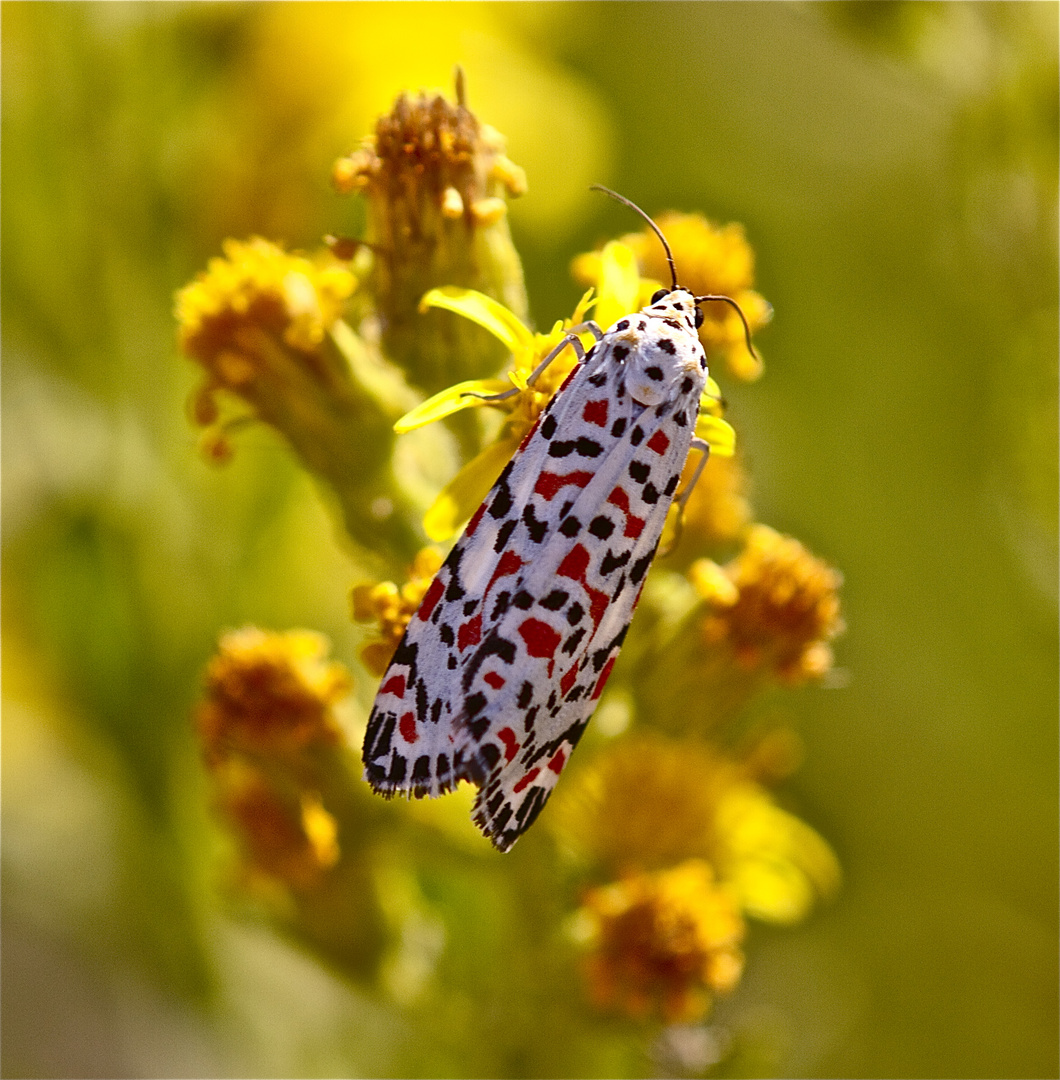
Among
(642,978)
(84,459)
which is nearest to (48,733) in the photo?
(84,459)

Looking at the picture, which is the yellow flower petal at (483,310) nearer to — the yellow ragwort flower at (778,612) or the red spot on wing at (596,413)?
the red spot on wing at (596,413)

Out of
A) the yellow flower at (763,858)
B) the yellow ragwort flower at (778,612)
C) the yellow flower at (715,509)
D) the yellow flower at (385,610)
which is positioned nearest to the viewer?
the yellow flower at (385,610)

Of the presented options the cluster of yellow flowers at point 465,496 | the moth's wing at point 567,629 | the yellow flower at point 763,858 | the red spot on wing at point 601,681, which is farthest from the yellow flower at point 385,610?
the yellow flower at point 763,858

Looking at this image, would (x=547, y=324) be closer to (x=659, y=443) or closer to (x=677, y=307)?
(x=677, y=307)

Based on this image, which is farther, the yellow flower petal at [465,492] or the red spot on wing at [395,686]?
the yellow flower petal at [465,492]

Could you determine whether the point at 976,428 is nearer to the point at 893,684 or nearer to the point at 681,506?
the point at 893,684

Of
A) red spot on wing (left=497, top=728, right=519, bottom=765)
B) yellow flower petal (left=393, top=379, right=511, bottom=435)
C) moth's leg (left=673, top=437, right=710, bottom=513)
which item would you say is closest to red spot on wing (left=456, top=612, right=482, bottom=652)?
red spot on wing (left=497, top=728, right=519, bottom=765)

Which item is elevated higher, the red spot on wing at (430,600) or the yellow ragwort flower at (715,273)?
the yellow ragwort flower at (715,273)
